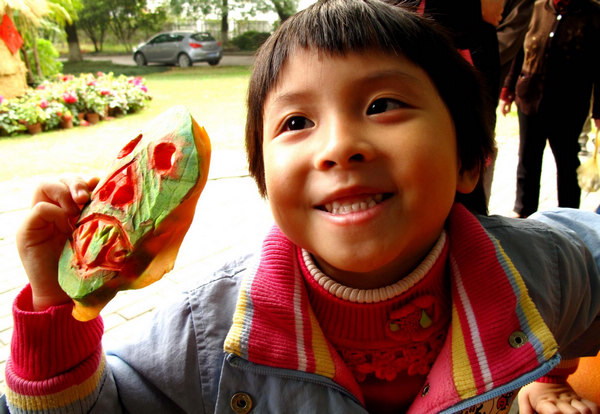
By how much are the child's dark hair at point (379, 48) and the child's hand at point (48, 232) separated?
0.45 m

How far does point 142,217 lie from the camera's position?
3.04 ft

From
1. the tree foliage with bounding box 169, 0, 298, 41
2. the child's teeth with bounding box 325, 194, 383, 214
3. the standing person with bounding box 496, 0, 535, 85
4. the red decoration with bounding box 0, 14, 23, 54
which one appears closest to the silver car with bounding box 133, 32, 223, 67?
the tree foliage with bounding box 169, 0, 298, 41

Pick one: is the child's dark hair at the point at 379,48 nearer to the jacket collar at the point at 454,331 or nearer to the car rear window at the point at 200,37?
the jacket collar at the point at 454,331

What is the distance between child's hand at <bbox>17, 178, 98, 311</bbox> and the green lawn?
7.02 feet

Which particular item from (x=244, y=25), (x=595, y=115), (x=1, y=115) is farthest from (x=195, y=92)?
(x=244, y=25)

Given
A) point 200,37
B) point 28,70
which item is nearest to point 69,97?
point 28,70

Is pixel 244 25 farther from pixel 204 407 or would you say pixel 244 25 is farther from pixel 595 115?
pixel 204 407

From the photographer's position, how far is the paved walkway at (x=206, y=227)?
111 inches

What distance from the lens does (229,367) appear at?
109cm

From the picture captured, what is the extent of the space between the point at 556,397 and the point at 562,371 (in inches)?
3.1

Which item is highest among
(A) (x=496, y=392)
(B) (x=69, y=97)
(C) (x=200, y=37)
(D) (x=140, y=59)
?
(A) (x=496, y=392)

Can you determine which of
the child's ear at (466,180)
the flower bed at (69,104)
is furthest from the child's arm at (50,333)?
the flower bed at (69,104)

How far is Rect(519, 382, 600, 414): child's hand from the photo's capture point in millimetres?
1407

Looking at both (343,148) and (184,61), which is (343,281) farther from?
(184,61)
